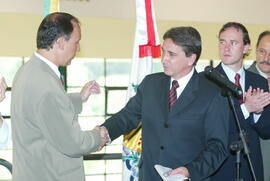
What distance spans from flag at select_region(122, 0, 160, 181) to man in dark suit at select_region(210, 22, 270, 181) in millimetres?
663

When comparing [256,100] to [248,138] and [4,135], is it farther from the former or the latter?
[4,135]

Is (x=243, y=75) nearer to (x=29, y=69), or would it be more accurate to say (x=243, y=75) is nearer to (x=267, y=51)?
(x=267, y=51)

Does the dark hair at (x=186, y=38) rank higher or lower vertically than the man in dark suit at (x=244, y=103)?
higher

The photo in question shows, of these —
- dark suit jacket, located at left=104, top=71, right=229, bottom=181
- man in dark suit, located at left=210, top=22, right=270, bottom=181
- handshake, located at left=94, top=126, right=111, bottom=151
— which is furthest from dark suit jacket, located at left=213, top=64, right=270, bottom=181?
handshake, located at left=94, top=126, right=111, bottom=151

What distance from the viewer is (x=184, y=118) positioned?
268 cm

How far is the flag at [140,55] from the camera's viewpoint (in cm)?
374

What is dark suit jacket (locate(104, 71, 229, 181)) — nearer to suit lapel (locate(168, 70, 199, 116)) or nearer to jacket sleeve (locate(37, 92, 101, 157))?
suit lapel (locate(168, 70, 199, 116))

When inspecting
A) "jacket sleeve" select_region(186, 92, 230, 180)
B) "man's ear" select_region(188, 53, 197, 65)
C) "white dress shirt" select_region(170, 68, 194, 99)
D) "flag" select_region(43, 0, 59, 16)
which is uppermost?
"flag" select_region(43, 0, 59, 16)

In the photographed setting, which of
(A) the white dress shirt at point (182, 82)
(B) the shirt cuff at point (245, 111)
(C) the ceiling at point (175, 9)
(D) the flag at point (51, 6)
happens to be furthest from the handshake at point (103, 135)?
(C) the ceiling at point (175, 9)

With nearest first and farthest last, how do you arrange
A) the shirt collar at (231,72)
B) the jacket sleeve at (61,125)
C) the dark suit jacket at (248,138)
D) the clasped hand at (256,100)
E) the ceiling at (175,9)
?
the jacket sleeve at (61,125), the clasped hand at (256,100), the dark suit jacket at (248,138), the shirt collar at (231,72), the ceiling at (175,9)

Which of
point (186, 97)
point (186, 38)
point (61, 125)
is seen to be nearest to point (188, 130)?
point (186, 97)

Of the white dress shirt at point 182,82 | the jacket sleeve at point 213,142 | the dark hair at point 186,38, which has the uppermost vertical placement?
the dark hair at point 186,38

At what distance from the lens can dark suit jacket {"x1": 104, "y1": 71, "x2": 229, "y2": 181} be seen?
8.62 feet

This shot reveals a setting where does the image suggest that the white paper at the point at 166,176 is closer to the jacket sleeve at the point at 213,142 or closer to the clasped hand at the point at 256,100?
the jacket sleeve at the point at 213,142
